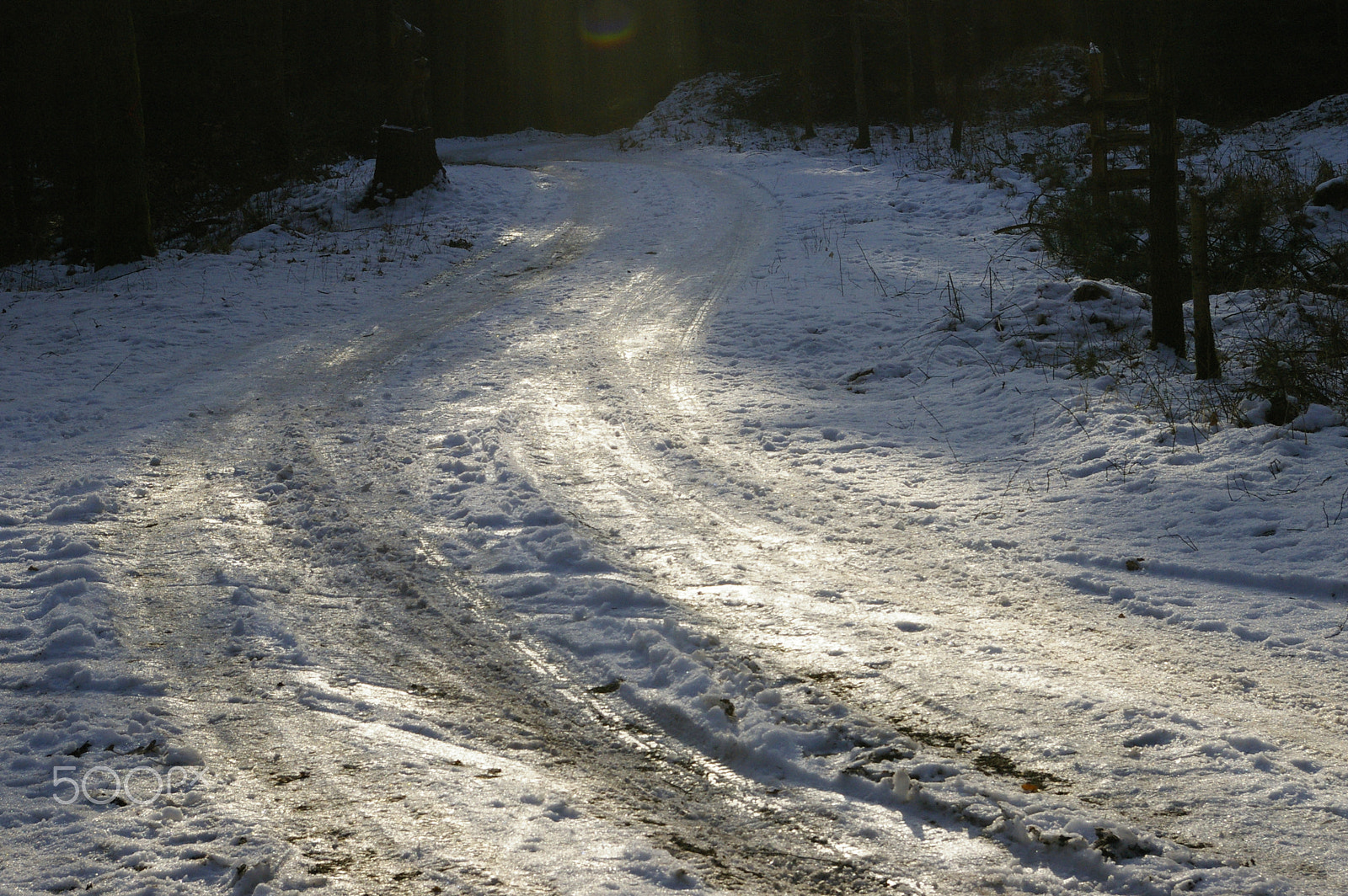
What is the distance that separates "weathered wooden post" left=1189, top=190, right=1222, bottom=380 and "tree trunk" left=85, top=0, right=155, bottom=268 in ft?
43.1

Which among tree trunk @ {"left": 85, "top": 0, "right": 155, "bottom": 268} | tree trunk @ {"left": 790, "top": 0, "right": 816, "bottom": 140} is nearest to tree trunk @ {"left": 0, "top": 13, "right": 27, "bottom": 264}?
tree trunk @ {"left": 85, "top": 0, "right": 155, "bottom": 268}

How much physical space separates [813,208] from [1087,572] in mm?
13108

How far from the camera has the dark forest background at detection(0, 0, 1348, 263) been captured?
54.6 ft

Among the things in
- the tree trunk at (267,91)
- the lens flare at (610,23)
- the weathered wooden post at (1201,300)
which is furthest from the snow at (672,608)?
the lens flare at (610,23)

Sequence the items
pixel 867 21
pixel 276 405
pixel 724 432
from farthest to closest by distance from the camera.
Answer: pixel 867 21
pixel 276 405
pixel 724 432

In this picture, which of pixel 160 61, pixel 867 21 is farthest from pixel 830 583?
pixel 867 21

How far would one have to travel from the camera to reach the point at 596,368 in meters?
9.07

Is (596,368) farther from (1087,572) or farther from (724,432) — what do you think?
Result: (1087,572)

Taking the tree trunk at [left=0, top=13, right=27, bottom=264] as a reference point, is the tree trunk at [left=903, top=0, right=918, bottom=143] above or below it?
above

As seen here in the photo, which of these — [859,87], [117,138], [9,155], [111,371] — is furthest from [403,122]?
[859,87]

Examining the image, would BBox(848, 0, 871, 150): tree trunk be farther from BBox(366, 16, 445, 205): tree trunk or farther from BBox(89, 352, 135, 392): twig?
BBox(89, 352, 135, 392): twig

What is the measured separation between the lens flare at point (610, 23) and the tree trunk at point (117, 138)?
129ft

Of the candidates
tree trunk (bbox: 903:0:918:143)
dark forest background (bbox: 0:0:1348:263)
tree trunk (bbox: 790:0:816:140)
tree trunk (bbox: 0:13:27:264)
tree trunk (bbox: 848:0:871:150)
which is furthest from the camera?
tree trunk (bbox: 790:0:816:140)

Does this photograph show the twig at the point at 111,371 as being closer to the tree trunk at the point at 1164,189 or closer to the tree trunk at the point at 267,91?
the tree trunk at the point at 1164,189
